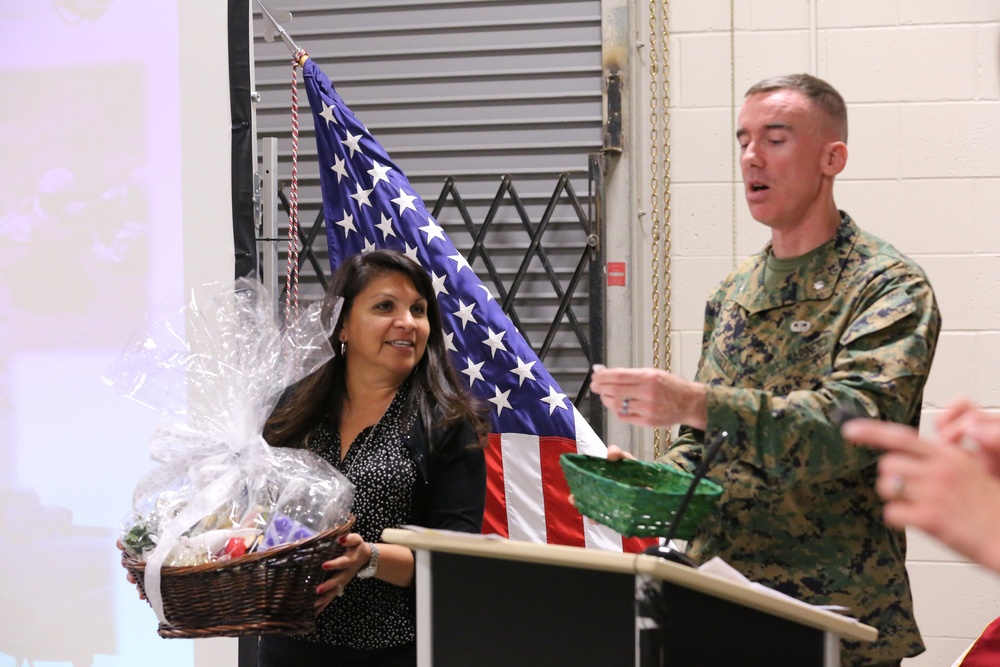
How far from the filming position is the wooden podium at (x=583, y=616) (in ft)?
4.26

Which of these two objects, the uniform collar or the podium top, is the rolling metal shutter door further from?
the podium top

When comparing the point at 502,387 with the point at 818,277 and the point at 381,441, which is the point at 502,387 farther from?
the point at 818,277

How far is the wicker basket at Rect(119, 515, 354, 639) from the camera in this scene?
161 cm

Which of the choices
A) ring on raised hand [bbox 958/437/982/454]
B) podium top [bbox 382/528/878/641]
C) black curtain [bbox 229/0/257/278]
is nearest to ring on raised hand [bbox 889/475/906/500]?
ring on raised hand [bbox 958/437/982/454]

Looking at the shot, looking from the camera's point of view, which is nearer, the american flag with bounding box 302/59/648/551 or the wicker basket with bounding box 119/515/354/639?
the wicker basket with bounding box 119/515/354/639

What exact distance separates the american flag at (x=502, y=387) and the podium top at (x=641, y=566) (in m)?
1.55

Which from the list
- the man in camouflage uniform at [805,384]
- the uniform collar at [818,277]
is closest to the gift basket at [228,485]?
the man in camouflage uniform at [805,384]

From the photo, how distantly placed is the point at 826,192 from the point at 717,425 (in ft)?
1.68

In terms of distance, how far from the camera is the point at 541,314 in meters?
3.72

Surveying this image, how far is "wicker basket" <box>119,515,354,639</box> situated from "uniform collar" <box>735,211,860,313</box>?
86 centimetres

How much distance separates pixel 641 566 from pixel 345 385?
43.7 inches

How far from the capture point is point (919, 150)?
3.28 meters

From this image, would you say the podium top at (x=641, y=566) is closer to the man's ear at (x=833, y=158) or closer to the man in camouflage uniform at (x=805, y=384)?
the man in camouflage uniform at (x=805, y=384)

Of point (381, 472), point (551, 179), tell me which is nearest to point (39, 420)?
point (381, 472)
